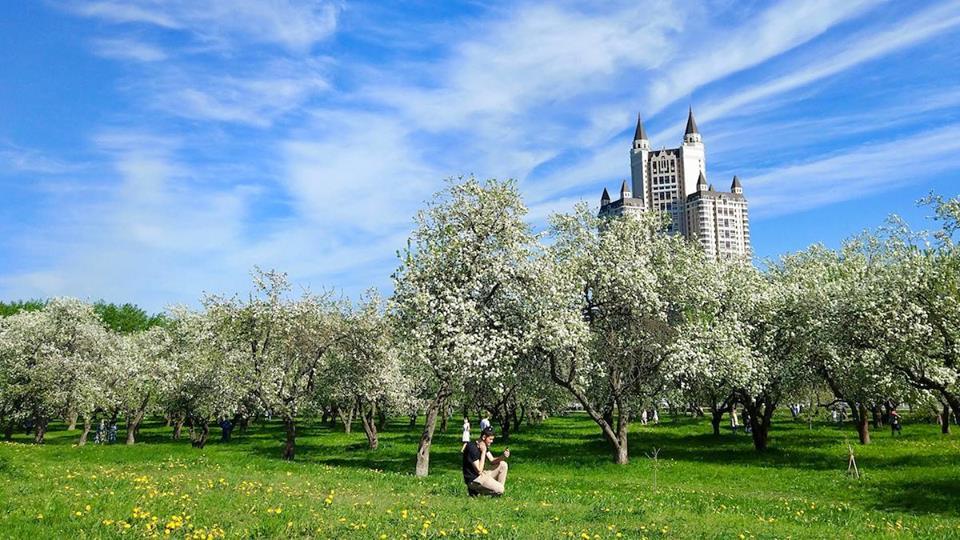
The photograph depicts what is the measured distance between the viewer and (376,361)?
4606 centimetres

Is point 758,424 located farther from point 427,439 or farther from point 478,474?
point 478,474

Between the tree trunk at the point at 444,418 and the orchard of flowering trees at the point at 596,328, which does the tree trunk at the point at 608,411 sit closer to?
the orchard of flowering trees at the point at 596,328

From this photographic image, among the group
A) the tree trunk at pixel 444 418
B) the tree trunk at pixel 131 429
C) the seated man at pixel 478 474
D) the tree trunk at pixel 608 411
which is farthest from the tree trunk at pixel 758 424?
the tree trunk at pixel 131 429

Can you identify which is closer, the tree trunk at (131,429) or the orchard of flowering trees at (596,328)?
the orchard of flowering trees at (596,328)

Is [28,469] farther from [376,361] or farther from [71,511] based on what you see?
[376,361]

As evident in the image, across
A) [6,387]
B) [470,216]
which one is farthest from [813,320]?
[6,387]

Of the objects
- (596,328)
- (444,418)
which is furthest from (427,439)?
(444,418)

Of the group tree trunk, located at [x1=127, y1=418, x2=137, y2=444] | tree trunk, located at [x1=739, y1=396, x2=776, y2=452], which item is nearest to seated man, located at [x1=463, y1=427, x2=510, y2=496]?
tree trunk, located at [x1=739, y1=396, x2=776, y2=452]

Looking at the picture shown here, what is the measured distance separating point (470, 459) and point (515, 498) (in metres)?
1.91

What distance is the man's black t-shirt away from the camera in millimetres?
20578

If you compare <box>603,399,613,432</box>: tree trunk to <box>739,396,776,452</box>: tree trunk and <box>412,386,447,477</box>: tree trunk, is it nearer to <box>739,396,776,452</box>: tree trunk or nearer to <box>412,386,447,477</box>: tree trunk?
<box>739,396,776,452</box>: tree trunk

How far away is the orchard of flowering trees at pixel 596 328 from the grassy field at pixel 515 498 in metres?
3.91

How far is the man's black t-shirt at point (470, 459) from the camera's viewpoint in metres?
20.6

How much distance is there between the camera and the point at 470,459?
68.1 ft
